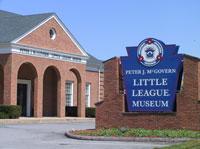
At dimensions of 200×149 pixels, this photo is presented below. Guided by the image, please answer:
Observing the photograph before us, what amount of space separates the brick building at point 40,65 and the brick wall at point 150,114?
13.0 meters

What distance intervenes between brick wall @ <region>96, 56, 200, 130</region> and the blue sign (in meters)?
0.32

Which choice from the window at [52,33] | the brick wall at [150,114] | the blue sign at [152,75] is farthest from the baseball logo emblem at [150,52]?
the window at [52,33]

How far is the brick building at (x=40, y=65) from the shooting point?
117ft

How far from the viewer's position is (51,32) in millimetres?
39906

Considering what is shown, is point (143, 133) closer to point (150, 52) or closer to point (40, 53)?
point (150, 52)

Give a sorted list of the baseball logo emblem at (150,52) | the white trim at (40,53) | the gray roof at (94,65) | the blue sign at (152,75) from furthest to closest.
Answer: the gray roof at (94,65)
the white trim at (40,53)
the baseball logo emblem at (150,52)
the blue sign at (152,75)

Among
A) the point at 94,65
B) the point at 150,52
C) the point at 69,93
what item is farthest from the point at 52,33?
the point at 150,52

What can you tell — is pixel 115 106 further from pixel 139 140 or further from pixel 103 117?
pixel 139 140

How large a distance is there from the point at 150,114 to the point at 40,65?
16730 millimetres

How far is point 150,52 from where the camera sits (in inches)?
914

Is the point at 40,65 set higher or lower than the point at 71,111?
higher

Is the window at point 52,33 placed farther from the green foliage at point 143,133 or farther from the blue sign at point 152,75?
the green foliage at point 143,133

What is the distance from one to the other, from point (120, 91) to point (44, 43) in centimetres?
1578

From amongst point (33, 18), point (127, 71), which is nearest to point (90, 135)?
point (127, 71)
